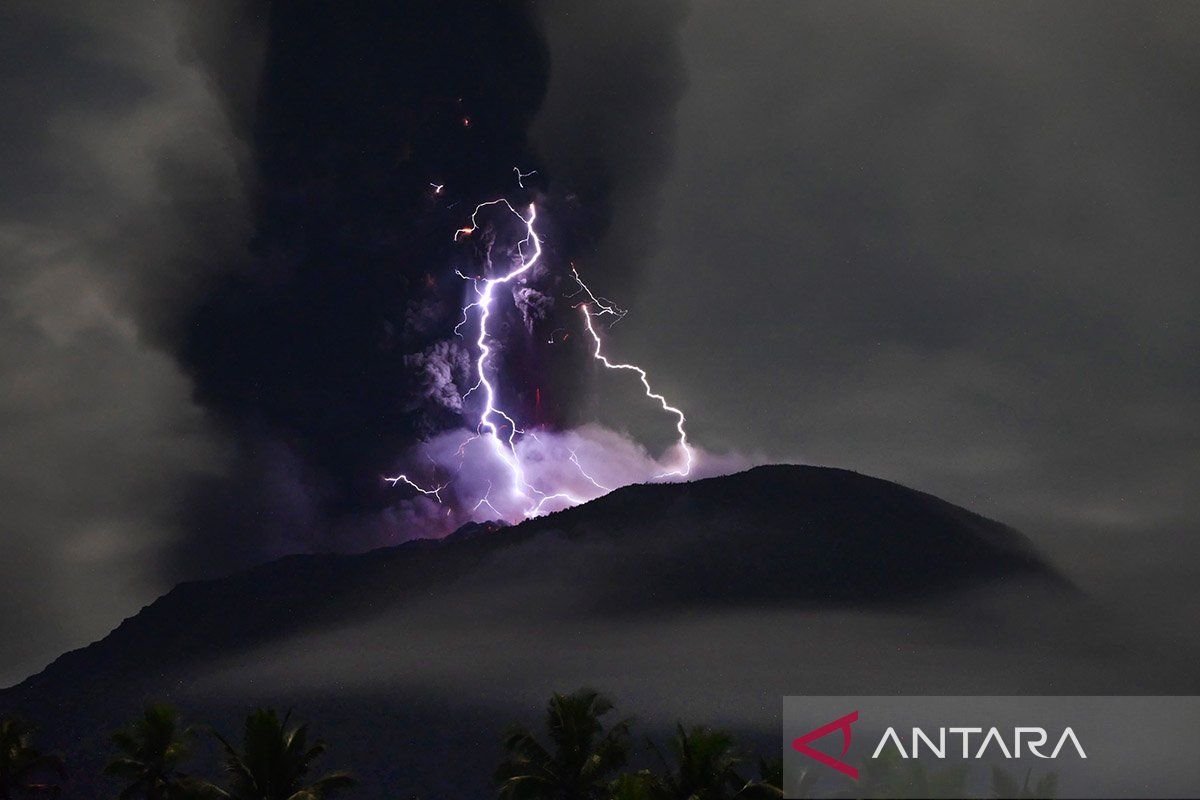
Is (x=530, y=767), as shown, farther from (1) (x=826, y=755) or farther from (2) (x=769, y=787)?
(1) (x=826, y=755)

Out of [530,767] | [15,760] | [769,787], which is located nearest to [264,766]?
[530,767]

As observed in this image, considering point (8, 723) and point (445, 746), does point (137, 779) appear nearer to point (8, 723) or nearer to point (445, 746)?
point (8, 723)

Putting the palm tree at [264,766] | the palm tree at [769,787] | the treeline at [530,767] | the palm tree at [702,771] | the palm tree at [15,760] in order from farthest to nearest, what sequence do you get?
1. the palm tree at [15,760]
2. the palm tree at [264,766]
3. the palm tree at [702,771]
4. the treeline at [530,767]
5. the palm tree at [769,787]

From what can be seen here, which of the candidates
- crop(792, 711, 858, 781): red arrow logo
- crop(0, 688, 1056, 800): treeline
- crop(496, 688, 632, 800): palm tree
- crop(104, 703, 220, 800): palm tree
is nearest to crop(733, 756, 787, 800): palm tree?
crop(0, 688, 1056, 800): treeline

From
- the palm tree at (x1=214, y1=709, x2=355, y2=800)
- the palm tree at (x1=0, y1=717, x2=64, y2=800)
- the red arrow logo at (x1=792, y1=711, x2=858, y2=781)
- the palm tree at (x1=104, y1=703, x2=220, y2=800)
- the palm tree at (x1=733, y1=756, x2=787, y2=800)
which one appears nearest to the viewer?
the red arrow logo at (x1=792, y1=711, x2=858, y2=781)

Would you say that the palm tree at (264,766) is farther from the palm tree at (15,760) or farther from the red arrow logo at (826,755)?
the red arrow logo at (826,755)

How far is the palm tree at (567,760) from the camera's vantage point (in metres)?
46.7

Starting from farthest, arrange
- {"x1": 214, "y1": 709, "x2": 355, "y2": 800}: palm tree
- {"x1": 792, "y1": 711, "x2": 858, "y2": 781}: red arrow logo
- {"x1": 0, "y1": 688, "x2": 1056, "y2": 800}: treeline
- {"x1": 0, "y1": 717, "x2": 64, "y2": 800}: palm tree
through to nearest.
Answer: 1. {"x1": 0, "y1": 717, "x2": 64, "y2": 800}: palm tree
2. {"x1": 214, "y1": 709, "x2": 355, "y2": 800}: palm tree
3. {"x1": 0, "y1": 688, "x2": 1056, "y2": 800}: treeline
4. {"x1": 792, "y1": 711, "x2": 858, "y2": 781}: red arrow logo

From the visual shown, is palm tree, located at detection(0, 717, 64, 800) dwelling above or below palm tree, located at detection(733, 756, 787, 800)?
above

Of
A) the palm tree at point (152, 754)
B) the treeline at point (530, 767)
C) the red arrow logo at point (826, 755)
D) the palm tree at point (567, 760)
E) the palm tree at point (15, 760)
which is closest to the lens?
the red arrow logo at point (826, 755)

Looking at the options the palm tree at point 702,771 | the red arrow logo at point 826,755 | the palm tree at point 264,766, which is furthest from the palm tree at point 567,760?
the red arrow logo at point 826,755

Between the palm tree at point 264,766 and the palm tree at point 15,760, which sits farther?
the palm tree at point 15,760

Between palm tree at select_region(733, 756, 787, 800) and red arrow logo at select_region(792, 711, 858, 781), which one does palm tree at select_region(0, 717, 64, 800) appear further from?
red arrow logo at select_region(792, 711, 858, 781)

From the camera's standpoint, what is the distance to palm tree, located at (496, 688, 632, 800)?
46719 millimetres
